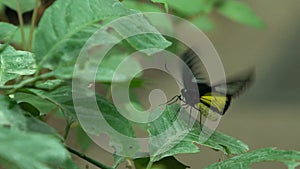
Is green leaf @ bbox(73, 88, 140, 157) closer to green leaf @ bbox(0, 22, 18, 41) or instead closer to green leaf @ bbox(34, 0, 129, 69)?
green leaf @ bbox(34, 0, 129, 69)

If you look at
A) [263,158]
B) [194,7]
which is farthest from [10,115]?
[194,7]

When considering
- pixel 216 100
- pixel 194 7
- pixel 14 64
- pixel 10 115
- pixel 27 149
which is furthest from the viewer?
pixel 194 7

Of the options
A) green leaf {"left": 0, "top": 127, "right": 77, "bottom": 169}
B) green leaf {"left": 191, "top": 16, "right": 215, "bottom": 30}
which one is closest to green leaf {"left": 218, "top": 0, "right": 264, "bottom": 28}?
green leaf {"left": 191, "top": 16, "right": 215, "bottom": 30}

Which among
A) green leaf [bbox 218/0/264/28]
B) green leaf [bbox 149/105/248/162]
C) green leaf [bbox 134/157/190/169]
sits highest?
green leaf [bbox 218/0/264/28]

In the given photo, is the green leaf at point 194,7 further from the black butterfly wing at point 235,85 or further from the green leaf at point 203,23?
the black butterfly wing at point 235,85

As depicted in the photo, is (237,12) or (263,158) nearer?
(263,158)

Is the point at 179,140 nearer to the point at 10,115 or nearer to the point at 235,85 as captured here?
the point at 235,85
